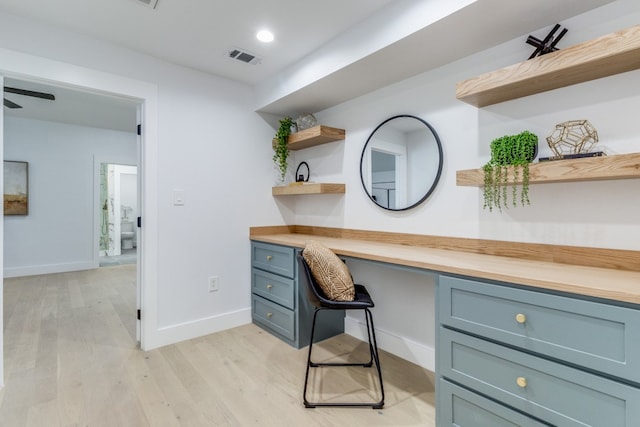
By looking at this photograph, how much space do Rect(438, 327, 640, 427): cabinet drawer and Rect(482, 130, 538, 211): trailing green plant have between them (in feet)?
2.51

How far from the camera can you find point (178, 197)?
260 centimetres

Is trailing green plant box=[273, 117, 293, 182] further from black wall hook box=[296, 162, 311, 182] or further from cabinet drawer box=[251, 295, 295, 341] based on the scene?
cabinet drawer box=[251, 295, 295, 341]

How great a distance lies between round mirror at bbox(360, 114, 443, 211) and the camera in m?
2.16

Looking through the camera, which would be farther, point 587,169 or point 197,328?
point 197,328

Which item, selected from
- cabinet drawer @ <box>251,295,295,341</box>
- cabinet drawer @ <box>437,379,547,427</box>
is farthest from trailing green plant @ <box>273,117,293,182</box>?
cabinet drawer @ <box>437,379,547,427</box>

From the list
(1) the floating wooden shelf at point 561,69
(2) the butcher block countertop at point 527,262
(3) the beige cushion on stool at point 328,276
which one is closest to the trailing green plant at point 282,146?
(2) the butcher block countertop at point 527,262

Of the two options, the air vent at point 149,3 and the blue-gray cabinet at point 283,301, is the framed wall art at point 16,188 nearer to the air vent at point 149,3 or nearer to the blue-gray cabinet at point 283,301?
the blue-gray cabinet at point 283,301

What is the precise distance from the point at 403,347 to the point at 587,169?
5.24 ft

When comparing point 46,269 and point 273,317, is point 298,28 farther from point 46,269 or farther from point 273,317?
point 46,269

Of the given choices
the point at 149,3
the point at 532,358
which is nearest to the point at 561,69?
the point at 532,358

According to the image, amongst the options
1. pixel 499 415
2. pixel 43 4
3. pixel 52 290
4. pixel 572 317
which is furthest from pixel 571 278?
A: pixel 52 290

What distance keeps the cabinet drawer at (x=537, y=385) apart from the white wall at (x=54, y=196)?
5.94m

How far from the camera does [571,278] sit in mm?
1188

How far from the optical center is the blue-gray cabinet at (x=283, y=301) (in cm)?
244
